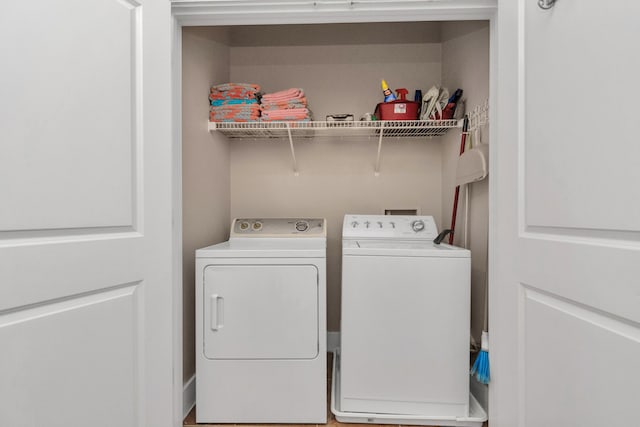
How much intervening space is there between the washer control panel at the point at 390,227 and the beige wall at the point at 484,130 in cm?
23

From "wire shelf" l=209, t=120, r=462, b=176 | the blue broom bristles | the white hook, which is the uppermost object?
the white hook

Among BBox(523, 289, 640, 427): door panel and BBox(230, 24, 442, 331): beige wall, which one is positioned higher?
BBox(230, 24, 442, 331): beige wall

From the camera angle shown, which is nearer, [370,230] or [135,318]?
[135,318]

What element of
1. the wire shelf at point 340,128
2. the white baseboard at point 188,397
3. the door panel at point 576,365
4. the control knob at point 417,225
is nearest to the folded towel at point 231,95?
the wire shelf at point 340,128

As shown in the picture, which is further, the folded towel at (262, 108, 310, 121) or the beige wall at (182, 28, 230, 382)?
the folded towel at (262, 108, 310, 121)

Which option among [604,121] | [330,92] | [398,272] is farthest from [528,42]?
[330,92]

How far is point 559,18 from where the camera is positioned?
35.4 inches

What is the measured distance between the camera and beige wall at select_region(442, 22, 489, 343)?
5.86ft

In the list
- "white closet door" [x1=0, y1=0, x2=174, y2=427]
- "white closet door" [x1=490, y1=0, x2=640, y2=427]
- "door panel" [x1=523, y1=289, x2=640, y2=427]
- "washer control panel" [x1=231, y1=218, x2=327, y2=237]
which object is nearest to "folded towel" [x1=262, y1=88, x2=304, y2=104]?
"washer control panel" [x1=231, y1=218, x2=327, y2=237]

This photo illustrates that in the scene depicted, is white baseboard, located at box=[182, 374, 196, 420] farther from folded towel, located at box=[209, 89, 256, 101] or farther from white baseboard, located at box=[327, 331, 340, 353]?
folded towel, located at box=[209, 89, 256, 101]

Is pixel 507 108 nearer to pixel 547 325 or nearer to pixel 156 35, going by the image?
pixel 547 325

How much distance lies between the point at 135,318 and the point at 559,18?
161 centimetres

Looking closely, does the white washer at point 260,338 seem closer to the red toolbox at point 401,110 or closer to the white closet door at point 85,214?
the white closet door at point 85,214

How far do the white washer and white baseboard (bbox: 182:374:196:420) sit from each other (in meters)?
0.13
